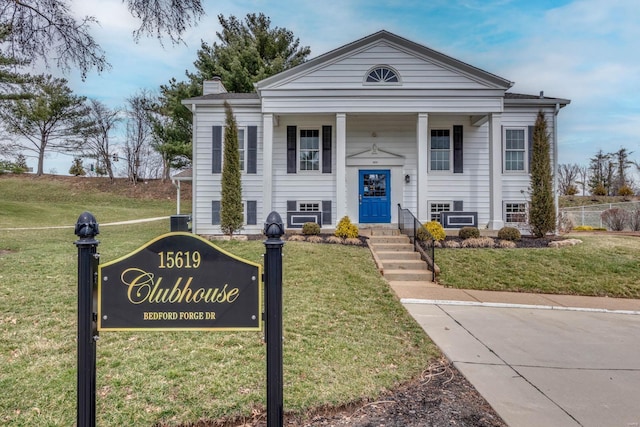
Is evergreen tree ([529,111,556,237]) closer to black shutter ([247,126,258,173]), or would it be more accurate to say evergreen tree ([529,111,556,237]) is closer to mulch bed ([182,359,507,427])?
black shutter ([247,126,258,173])

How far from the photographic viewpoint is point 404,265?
30.1 feet

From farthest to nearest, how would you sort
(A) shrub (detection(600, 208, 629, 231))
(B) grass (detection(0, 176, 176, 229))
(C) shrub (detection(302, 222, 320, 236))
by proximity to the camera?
(B) grass (detection(0, 176, 176, 229)) < (A) shrub (detection(600, 208, 629, 231)) < (C) shrub (detection(302, 222, 320, 236))

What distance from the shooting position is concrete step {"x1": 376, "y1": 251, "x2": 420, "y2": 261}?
9719 millimetres

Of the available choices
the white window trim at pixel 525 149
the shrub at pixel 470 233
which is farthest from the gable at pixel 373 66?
the shrub at pixel 470 233

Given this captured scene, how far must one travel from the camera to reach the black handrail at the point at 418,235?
887 cm

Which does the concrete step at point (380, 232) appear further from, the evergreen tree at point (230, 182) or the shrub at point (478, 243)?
the evergreen tree at point (230, 182)

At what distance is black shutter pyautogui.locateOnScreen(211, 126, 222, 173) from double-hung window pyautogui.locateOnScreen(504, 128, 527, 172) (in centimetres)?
1010

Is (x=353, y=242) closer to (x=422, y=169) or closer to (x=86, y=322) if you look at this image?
(x=422, y=169)

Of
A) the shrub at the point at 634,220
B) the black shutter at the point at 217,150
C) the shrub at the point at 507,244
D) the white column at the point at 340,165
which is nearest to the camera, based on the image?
the shrub at the point at 507,244

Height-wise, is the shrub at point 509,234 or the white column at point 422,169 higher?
the white column at point 422,169

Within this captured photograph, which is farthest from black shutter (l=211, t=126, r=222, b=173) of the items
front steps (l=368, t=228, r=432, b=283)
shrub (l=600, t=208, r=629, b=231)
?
shrub (l=600, t=208, r=629, b=231)

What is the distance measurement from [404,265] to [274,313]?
24.4 ft

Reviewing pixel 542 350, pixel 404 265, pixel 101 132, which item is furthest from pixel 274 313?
pixel 101 132

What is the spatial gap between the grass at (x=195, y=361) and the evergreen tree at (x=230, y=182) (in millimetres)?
5850
